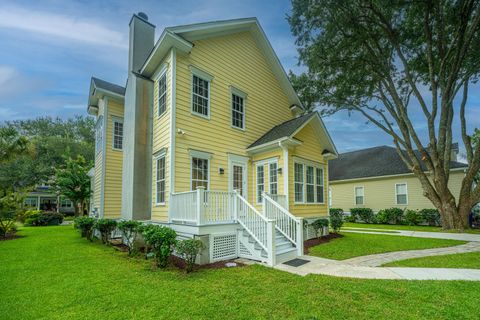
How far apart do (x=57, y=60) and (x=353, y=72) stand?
55.2 ft

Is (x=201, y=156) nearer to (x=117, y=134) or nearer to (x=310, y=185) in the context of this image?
(x=310, y=185)

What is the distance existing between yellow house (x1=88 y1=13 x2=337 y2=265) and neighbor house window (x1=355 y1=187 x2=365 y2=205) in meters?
11.1

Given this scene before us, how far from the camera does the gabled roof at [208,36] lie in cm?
849

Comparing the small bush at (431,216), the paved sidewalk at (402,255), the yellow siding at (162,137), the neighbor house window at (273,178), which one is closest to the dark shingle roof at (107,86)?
the yellow siding at (162,137)

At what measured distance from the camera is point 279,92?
1353cm

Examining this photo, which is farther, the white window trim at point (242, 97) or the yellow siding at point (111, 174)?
the yellow siding at point (111, 174)

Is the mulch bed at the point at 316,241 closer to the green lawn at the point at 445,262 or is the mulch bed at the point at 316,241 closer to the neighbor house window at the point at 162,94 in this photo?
the green lawn at the point at 445,262

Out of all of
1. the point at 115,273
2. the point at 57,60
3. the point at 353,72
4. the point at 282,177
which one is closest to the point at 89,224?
the point at 115,273

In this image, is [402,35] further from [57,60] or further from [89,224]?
[89,224]

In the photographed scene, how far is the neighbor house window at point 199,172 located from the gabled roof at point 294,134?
2403 millimetres

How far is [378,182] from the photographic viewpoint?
20.6 m

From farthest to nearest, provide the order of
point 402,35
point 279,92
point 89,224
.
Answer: point 402,35 < point 279,92 < point 89,224

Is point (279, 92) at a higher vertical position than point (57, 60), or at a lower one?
lower

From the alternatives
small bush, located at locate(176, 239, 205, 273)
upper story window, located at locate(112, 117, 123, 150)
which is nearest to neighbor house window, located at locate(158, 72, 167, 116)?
upper story window, located at locate(112, 117, 123, 150)
